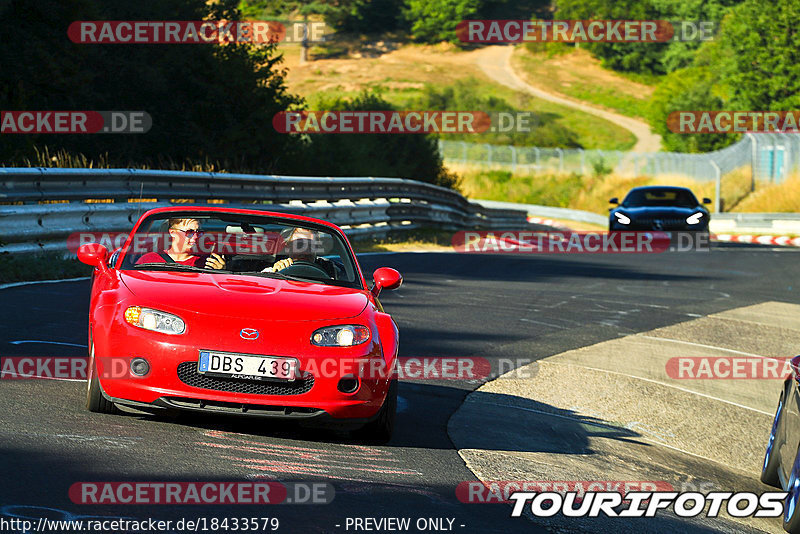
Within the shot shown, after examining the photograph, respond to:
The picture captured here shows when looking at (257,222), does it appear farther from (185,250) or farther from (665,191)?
(665,191)

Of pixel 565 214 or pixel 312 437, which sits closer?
pixel 312 437

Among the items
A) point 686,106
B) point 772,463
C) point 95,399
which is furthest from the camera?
point 686,106

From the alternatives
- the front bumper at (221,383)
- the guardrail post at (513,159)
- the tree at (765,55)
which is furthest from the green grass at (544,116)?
the front bumper at (221,383)

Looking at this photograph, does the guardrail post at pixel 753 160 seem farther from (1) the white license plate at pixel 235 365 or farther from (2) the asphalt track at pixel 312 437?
(1) the white license plate at pixel 235 365

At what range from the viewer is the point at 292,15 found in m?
152

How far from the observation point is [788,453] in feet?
20.2

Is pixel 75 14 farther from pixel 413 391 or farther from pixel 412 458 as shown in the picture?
pixel 412 458

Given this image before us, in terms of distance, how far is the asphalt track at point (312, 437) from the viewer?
493 centimetres

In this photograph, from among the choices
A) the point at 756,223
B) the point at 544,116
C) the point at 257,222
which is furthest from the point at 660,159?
the point at 544,116

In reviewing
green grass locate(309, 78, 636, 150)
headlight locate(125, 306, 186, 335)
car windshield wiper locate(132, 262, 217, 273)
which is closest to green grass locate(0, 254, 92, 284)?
car windshield wiper locate(132, 262, 217, 273)

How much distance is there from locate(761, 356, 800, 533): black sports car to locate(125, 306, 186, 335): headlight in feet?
10.5

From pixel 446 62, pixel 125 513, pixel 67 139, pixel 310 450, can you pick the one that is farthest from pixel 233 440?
pixel 446 62

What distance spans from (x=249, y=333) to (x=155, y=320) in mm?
528

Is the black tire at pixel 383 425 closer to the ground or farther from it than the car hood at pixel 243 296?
closer to the ground
